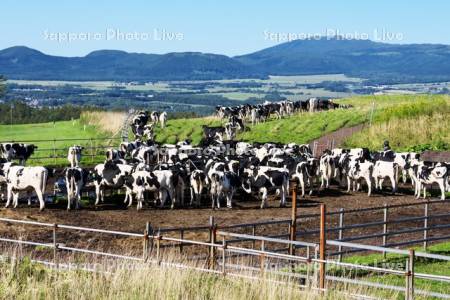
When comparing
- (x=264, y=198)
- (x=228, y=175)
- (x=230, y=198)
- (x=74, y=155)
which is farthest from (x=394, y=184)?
(x=74, y=155)

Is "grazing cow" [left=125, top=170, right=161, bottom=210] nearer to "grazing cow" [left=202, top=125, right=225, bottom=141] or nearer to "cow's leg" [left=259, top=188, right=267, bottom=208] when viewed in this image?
"cow's leg" [left=259, top=188, right=267, bottom=208]

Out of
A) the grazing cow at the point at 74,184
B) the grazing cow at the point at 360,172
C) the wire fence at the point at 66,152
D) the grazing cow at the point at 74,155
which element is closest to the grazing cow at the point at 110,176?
the grazing cow at the point at 74,184

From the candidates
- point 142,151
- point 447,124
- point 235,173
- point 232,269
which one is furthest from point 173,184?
point 447,124

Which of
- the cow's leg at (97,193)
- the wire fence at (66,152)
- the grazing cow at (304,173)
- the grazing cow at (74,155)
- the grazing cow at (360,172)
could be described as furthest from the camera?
the wire fence at (66,152)

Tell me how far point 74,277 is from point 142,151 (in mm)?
25271

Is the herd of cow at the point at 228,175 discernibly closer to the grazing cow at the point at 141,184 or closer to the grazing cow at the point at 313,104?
the grazing cow at the point at 141,184

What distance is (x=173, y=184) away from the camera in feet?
90.2

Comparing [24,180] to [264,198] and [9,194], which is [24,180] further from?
[264,198]

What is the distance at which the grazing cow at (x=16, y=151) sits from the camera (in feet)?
125

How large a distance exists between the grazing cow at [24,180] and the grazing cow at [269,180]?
6673 millimetres

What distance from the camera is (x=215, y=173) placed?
2777cm

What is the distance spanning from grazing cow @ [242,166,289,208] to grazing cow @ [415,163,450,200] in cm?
482

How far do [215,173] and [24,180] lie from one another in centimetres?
599

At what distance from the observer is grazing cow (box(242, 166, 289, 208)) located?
27828mm
